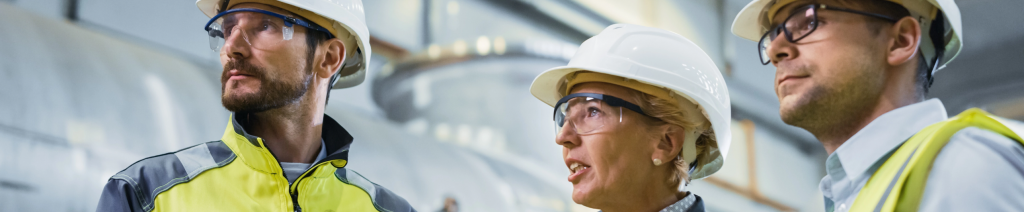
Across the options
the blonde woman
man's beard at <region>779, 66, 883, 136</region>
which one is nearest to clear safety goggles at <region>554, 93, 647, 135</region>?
the blonde woman

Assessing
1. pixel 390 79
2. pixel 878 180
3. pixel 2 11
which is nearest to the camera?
pixel 878 180

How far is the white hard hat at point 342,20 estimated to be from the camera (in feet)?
8.27

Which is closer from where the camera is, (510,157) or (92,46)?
(92,46)

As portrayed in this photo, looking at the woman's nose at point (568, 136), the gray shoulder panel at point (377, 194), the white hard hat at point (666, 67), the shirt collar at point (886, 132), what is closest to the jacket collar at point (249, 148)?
the gray shoulder panel at point (377, 194)

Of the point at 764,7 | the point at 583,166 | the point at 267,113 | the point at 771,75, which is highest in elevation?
the point at 764,7

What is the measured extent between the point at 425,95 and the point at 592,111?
4.03 metres

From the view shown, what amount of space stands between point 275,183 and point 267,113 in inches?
13.2

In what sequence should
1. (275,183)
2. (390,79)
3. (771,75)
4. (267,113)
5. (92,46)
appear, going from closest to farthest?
(275,183) → (267,113) → (92,46) → (390,79) → (771,75)

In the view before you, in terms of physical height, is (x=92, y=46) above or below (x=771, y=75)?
above

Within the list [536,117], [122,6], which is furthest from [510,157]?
[122,6]

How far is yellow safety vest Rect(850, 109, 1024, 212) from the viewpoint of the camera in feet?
5.34

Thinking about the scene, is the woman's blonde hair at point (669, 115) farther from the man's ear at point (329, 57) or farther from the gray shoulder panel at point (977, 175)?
the man's ear at point (329, 57)

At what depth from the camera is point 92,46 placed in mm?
3971

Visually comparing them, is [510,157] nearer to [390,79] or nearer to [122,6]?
[390,79]
